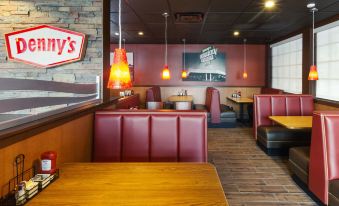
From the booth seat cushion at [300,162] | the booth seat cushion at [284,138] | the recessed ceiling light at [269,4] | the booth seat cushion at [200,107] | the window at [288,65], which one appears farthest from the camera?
the booth seat cushion at [200,107]

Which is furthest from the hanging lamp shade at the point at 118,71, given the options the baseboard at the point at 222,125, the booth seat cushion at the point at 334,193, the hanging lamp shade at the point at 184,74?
the hanging lamp shade at the point at 184,74

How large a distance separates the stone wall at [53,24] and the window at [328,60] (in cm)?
471

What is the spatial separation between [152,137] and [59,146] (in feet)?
2.97

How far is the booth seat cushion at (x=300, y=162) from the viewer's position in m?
3.54

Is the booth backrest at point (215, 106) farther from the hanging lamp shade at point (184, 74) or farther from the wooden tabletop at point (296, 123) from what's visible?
the wooden tabletop at point (296, 123)

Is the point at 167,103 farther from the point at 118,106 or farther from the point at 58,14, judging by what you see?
the point at 58,14

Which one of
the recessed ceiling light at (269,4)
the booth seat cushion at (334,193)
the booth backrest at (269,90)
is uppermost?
the recessed ceiling light at (269,4)

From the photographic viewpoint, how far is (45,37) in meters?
3.80

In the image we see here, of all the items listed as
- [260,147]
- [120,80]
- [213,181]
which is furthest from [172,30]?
[213,181]

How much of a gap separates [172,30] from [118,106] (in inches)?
147

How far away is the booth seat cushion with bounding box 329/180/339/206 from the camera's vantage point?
2.76m

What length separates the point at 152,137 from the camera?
2.81 meters

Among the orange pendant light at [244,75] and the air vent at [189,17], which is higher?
the air vent at [189,17]

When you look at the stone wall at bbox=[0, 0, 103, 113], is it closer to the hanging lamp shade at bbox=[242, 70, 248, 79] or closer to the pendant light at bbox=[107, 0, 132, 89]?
the pendant light at bbox=[107, 0, 132, 89]
